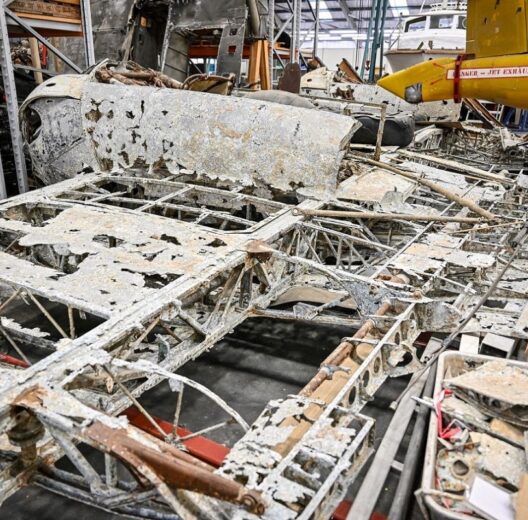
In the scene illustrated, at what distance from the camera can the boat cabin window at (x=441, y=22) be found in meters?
17.4

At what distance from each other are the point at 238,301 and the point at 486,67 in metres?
6.47

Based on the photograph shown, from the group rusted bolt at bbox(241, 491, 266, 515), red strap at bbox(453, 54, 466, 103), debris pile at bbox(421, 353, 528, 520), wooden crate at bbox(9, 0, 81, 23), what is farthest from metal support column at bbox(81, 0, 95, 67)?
rusted bolt at bbox(241, 491, 266, 515)

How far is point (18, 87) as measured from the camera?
34.2 feet

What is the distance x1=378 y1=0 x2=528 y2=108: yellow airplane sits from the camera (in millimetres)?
8008

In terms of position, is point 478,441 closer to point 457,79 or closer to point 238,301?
point 238,301

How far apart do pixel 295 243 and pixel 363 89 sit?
29.5ft

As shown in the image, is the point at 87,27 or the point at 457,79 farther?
the point at 457,79

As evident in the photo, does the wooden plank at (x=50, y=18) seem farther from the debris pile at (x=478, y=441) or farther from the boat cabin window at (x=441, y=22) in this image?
the boat cabin window at (x=441, y=22)

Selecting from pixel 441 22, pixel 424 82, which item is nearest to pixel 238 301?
pixel 424 82

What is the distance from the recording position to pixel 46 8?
7871mm

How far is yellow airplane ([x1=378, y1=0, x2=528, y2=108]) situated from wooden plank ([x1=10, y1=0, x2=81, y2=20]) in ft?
A: 19.2

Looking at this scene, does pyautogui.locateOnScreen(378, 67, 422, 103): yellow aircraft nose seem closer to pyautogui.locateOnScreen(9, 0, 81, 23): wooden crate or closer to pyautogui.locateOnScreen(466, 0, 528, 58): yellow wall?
pyautogui.locateOnScreen(466, 0, 528, 58): yellow wall

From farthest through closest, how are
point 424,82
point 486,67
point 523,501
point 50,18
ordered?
point 424,82 → point 486,67 → point 50,18 → point 523,501

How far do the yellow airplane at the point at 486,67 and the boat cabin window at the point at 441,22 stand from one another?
31.5 ft
